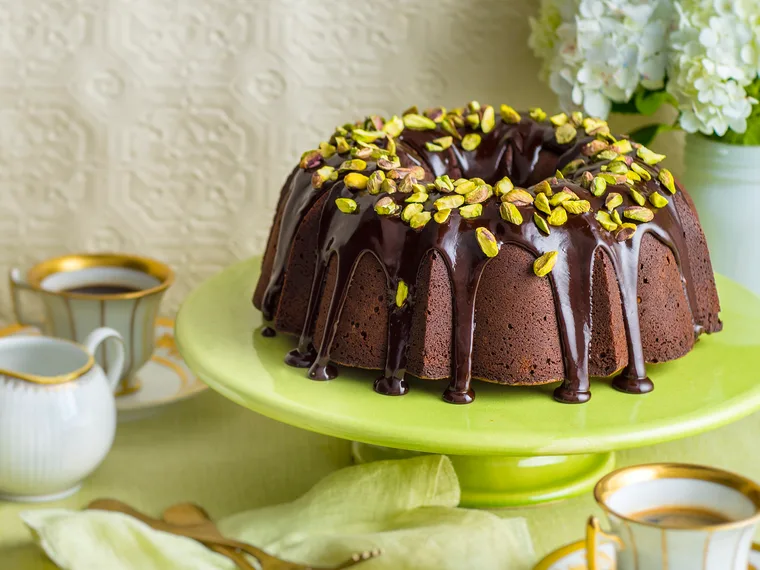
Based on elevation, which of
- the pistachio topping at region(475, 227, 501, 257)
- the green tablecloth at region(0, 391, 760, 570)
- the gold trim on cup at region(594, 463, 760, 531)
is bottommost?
the green tablecloth at region(0, 391, 760, 570)

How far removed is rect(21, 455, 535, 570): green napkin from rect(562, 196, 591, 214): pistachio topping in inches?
12.4

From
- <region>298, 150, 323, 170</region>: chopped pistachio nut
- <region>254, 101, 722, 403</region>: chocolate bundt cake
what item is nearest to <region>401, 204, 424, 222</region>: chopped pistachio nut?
<region>254, 101, 722, 403</region>: chocolate bundt cake

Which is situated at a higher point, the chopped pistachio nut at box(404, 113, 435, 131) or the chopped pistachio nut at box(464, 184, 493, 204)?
the chopped pistachio nut at box(404, 113, 435, 131)

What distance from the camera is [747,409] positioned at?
116 centimetres

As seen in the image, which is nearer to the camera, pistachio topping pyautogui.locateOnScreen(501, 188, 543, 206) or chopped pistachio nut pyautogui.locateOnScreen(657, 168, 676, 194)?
pistachio topping pyautogui.locateOnScreen(501, 188, 543, 206)

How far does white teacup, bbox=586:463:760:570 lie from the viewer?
81cm

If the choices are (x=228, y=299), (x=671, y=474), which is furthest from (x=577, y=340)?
(x=228, y=299)

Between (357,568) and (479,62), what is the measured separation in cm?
108

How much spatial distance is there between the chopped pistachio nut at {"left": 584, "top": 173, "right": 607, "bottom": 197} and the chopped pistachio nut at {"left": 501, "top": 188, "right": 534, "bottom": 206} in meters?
0.09

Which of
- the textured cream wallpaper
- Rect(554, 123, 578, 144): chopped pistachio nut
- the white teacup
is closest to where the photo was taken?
the white teacup

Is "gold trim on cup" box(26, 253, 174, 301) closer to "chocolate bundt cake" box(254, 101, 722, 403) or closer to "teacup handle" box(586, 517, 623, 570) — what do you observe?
"chocolate bundt cake" box(254, 101, 722, 403)

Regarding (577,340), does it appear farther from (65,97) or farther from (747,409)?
(65,97)

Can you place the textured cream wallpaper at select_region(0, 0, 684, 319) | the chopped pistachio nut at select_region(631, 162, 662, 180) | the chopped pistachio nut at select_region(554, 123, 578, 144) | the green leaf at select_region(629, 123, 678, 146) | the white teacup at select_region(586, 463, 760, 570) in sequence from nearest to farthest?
the white teacup at select_region(586, 463, 760, 570)
the chopped pistachio nut at select_region(631, 162, 662, 180)
the chopped pistachio nut at select_region(554, 123, 578, 144)
the green leaf at select_region(629, 123, 678, 146)
the textured cream wallpaper at select_region(0, 0, 684, 319)

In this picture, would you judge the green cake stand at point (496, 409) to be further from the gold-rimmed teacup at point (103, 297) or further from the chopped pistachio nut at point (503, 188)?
the chopped pistachio nut at point (503, 188)
